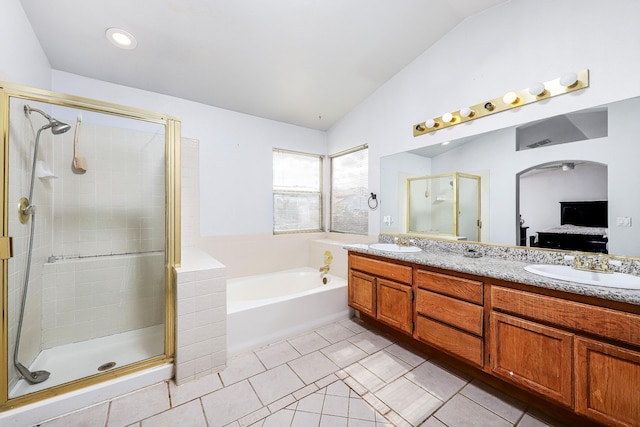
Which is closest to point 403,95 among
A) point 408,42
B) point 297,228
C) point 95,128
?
point 408,42

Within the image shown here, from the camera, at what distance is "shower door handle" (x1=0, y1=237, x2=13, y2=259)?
1348mm

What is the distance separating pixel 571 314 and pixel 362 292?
149cm

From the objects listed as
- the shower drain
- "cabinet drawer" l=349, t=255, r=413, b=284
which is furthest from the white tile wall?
Answer: "cabinet drawer" l=349, t=255, r=413, b=284

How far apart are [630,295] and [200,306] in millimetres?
2282

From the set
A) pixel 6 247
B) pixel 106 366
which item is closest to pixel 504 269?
pixel 106 366

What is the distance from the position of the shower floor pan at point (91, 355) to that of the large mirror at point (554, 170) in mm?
2780

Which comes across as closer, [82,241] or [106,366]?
[106,366]

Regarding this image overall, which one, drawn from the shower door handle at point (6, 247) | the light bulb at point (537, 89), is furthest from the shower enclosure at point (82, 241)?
the light bulb at point (537, 89)

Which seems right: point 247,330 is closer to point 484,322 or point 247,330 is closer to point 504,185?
point 484,322

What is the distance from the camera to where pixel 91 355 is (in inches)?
75.2

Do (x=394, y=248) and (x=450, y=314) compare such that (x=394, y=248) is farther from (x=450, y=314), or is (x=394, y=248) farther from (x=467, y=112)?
(x=467, y=112)

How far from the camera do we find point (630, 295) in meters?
1.09

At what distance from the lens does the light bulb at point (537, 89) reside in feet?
5.57

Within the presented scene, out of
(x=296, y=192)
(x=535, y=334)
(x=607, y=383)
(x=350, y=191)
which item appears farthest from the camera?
(x=296, y=192)
